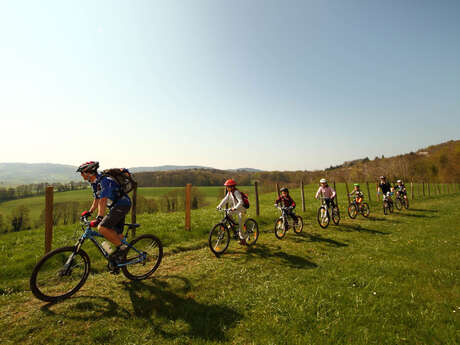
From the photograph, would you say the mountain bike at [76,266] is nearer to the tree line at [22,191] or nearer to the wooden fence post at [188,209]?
the wooden fence post at [188,209]

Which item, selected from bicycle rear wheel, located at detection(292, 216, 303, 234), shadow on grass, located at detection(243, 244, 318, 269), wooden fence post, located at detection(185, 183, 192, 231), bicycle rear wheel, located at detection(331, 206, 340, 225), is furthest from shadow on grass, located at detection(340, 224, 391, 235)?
wooden fence post, located at detection(185, 183, 192, 231)

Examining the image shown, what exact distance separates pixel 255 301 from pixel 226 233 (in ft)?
10.8

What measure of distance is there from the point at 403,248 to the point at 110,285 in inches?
380

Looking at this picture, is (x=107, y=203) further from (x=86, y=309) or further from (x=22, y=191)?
(x=22, y=191)

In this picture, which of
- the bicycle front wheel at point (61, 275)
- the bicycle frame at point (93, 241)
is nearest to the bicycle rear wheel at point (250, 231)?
the bicycle frame at point (93, 241)

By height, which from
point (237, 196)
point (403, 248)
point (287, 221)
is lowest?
point (403, 248)

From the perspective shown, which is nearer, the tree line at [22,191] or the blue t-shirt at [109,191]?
the blue t-shirt at [109,191]

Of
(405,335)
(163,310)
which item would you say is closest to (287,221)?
(405,335)

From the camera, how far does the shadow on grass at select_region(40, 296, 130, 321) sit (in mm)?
3719

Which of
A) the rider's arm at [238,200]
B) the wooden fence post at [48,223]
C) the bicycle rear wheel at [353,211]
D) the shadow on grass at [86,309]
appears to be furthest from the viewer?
the bicycle rear wheel at [353,211]

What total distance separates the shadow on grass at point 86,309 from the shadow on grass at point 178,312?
1.11 ft

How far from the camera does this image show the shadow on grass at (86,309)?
3719 millimetres

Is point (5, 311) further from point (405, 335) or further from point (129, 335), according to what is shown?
point (405, 335)

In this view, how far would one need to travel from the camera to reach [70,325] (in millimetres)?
3482
